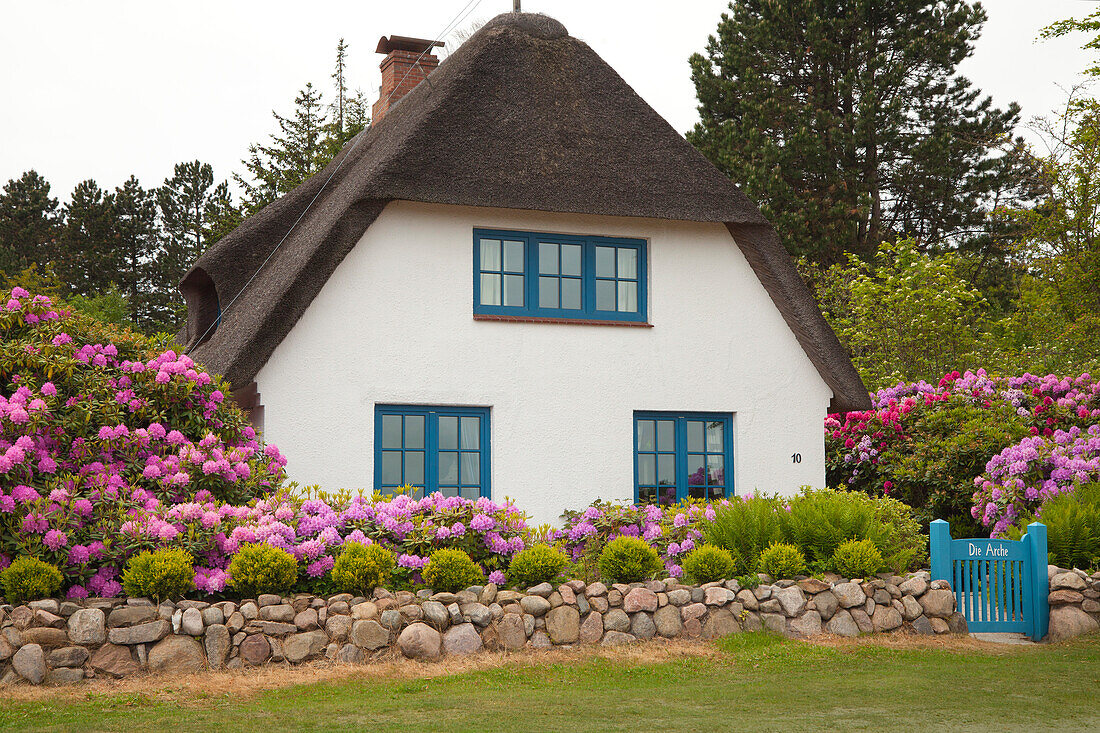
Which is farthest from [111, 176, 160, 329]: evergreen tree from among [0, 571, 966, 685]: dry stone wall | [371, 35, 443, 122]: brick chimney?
[0, 571, 966, 685]: dry stone wall

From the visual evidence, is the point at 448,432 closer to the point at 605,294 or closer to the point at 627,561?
the point at 605,294

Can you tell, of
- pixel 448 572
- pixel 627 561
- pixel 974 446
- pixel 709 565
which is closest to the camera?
pixel 448 572

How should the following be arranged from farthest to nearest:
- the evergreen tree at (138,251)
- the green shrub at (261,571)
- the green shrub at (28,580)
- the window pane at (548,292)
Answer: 1. the evergreen tree at (138,251)
2. the window pane at (548,292)
3. the green shrub at (261,571)
4. the green shrub at (28,580)

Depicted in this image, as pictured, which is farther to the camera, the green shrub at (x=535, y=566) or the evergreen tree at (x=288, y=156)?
the evergreen tree at (x=288, y=156)

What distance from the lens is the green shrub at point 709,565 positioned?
30.7 ft

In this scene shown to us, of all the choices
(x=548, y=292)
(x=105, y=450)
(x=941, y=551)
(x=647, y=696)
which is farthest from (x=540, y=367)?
(x=647, y=696)

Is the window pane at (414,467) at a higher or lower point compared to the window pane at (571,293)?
lower

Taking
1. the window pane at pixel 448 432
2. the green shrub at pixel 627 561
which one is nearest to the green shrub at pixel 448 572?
the green shrub at pixel 627 561

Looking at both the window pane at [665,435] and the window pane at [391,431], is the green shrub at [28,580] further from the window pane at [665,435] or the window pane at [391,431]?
the window pane at [665,435]

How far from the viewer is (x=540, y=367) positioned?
1246cm

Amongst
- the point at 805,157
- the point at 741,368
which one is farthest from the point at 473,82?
the point at 805,157

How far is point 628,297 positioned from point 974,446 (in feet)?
16.8

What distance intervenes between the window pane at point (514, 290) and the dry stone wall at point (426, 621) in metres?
4.50

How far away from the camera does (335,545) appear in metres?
8.80
